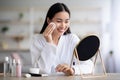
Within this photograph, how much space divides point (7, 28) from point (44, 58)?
3651mm

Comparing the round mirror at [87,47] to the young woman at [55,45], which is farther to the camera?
the young woman at [55,45]

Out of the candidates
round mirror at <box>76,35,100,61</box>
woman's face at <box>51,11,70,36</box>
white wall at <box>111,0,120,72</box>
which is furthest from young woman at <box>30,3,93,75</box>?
white wall at <box>111,0,120,72</box>

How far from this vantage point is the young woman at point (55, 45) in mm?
1828

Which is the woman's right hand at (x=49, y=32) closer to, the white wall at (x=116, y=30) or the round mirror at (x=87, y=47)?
the round mirror at (x=87, y=47)

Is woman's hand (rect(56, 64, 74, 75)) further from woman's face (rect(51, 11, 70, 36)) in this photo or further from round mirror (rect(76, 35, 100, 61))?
woman's face (rect(51, 11, 70, 36))

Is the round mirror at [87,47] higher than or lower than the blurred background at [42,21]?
lower

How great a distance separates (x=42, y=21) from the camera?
17.1 ft

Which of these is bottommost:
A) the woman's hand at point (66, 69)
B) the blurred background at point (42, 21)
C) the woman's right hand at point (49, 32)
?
the woman's hand at point (66, 69)

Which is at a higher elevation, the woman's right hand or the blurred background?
the blurred background

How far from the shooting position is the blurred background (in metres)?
5.07

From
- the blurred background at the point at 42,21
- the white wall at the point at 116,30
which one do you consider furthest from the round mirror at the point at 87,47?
the blurred background at the point at 42,21

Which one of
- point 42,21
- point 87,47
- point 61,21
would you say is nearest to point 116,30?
point 42,21

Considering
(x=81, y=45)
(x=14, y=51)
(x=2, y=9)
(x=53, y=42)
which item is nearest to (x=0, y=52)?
(x=14, y=51)

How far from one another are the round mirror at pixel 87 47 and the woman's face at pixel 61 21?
0.33 meters
